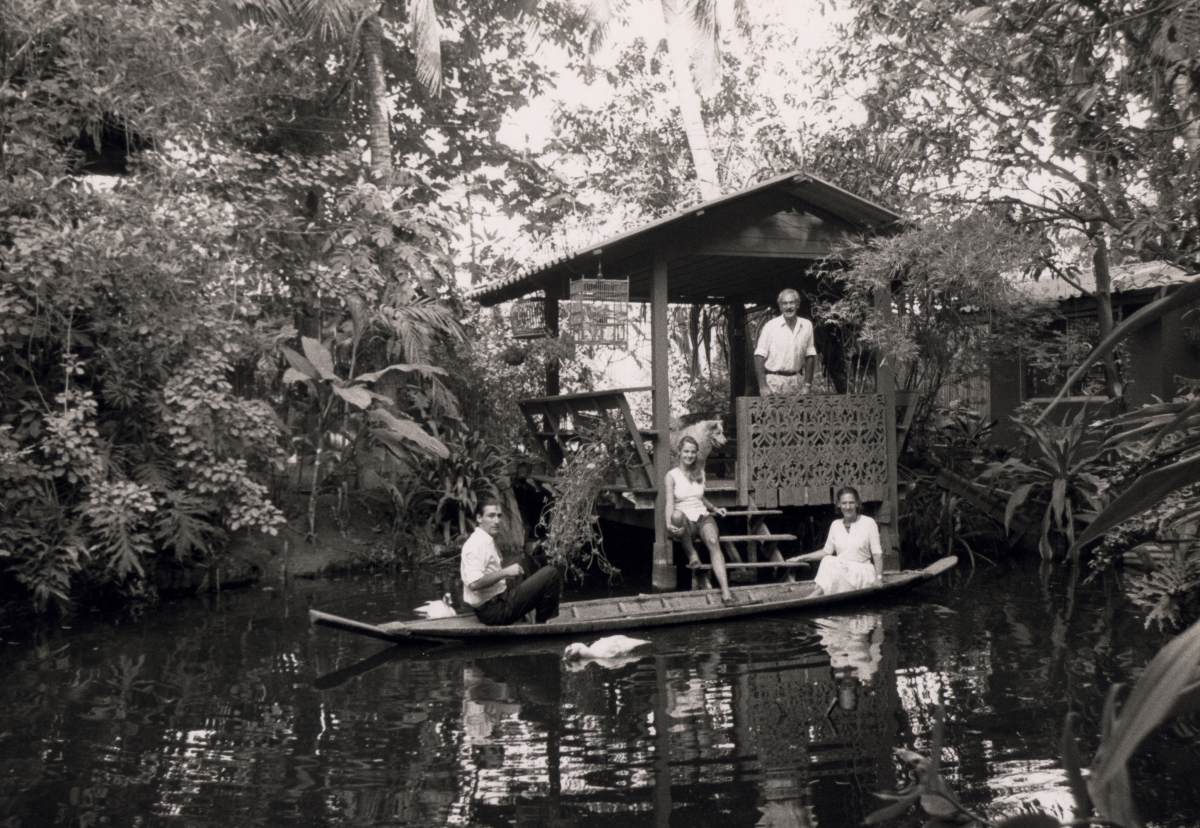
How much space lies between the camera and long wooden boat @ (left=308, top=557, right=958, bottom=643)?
892 cm

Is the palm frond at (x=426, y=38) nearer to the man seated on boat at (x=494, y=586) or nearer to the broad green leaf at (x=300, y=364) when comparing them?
the broad green leaf at (x=300, y=364)

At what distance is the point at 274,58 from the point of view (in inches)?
642

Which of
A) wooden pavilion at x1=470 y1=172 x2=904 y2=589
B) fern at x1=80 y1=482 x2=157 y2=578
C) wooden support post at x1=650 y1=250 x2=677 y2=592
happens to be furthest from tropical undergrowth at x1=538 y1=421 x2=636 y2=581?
fern at x1=80 y1=482 x2=157 y2=578

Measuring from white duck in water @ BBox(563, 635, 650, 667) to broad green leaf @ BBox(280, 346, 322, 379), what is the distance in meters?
6.66

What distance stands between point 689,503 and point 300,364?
5664mm

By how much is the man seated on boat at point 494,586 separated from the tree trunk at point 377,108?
9.10m

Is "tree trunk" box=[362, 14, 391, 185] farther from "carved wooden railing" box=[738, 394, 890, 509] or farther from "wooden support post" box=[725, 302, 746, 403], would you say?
"carved wooden railing" box=[738, 394, 890, 509]

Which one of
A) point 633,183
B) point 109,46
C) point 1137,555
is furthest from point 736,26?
point 1137,555

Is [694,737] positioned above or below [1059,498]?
below

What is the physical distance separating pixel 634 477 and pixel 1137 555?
6.04m

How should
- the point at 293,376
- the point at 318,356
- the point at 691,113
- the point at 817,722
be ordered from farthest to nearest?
the point at 691,113 < the point at 318,356 < the point at 293,376 < the point at 817,722

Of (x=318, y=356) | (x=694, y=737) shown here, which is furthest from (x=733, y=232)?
(x=694, y=737)

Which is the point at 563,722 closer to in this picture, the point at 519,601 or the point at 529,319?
the point at 519,601

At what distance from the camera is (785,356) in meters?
12.5
